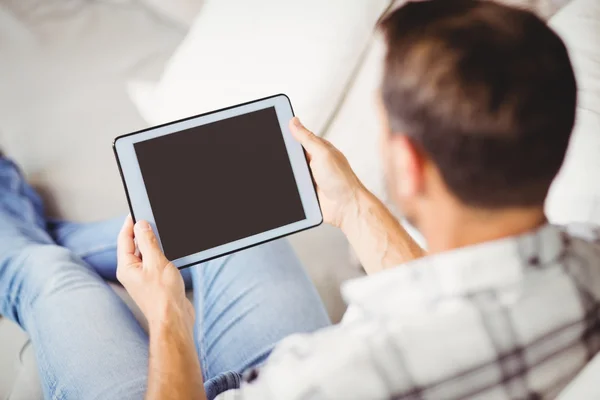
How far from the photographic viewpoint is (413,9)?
563mm

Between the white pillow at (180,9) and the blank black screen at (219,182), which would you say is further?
the white pillow at (180,9)

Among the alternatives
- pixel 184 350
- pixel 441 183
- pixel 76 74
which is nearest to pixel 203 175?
pixel 184 350

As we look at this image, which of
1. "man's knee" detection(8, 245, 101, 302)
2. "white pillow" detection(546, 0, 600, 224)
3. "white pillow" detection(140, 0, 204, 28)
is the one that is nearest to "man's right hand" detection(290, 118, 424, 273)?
"white pillow" detection(546, 0, 600, 224)

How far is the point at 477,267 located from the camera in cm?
51

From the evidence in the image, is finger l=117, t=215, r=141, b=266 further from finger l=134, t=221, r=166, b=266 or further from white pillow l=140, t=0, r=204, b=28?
white pillow l=140, t=0, r=204, b=28

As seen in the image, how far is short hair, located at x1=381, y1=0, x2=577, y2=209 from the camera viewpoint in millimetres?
489

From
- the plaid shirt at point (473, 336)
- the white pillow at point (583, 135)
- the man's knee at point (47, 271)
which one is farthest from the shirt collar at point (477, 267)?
the man's knee at point (47, 271)

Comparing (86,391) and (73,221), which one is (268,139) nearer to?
(86,391)

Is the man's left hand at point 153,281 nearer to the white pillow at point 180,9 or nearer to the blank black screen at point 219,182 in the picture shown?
the blank black screen at point 219,182

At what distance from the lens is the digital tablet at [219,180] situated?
2.58 ft

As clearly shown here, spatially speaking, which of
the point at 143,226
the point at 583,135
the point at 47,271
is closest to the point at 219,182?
the point at 143,226

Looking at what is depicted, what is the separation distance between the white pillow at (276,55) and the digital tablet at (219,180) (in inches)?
9.0

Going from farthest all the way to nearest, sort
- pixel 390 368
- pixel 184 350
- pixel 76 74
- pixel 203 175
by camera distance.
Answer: pixel 76 74
pixel 203 175
pixel 184 350
pixel 390 368

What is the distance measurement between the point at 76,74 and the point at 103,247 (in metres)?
0.57
